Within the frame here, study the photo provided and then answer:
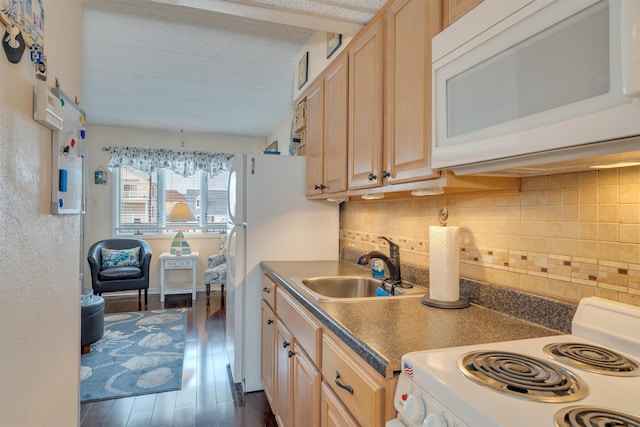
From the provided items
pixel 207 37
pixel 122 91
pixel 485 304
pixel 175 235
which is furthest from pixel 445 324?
pixel 175 235

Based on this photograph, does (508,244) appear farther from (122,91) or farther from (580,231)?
(122,91)

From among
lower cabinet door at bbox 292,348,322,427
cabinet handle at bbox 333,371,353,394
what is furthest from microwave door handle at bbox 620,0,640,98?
lower cabinet door at bbox 292,348,322,427

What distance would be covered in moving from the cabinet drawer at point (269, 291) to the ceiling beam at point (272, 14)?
58.6 inches

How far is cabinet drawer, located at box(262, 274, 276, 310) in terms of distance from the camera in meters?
2.09

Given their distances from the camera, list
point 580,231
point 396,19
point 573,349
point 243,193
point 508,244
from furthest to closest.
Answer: point 243,193 → point 396,19 → point 508,244 → point 580,231 → point 573,349

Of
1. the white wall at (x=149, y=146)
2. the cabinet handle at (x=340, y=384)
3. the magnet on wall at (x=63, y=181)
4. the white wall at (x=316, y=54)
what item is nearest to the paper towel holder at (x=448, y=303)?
the cabinet handle at (x=340, y=384)

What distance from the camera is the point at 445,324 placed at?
1134 millimetres

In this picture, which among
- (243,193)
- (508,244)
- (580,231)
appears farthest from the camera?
(243,193)

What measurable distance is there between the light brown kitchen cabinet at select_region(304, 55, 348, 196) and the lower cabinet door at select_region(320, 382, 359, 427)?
103 centimetres

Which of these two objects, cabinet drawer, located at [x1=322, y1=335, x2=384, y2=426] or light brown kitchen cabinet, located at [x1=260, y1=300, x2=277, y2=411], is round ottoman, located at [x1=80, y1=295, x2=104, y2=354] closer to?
light brown kitchen cabinet, located at [x1=260, y1=300, x2=277, y2=411]

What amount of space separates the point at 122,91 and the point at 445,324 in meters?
3.88

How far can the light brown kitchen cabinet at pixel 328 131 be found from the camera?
196 cm

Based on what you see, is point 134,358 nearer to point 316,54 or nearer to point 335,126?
point 335,126

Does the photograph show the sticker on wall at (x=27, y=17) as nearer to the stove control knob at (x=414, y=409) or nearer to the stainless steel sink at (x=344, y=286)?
the stove control knob at (x=414, y=409)
